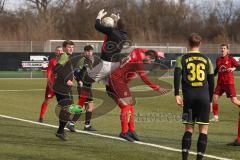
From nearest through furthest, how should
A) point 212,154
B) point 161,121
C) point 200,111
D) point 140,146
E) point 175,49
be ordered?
point 200,111 → point 212,154 → point 140,146 → point 161,121 → point 175,49

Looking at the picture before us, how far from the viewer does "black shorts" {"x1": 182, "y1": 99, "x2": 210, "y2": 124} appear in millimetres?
7922

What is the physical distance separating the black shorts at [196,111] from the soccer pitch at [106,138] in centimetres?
96

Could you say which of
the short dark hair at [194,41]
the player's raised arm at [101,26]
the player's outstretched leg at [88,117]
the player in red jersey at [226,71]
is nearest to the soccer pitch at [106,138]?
the player's outstretched leg at [88,117]

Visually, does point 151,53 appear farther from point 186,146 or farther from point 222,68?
point 222,68

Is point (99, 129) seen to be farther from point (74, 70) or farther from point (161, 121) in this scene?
point (161, 121)

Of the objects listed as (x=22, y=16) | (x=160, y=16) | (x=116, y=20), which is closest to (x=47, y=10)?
(x=22, y=16)

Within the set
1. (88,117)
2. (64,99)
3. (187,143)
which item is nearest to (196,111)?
(187,143)

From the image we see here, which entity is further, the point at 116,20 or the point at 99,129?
the point at 99,129

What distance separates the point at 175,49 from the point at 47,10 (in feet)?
89.8

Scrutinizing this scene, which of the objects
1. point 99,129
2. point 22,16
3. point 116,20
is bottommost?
point 99,129

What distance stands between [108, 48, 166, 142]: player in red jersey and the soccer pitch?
1.27 feet

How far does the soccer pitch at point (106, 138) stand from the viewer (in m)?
8.93

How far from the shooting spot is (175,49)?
49.9 metres

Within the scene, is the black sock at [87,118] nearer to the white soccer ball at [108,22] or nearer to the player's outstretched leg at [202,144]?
the white soccer ball at [108,22]
